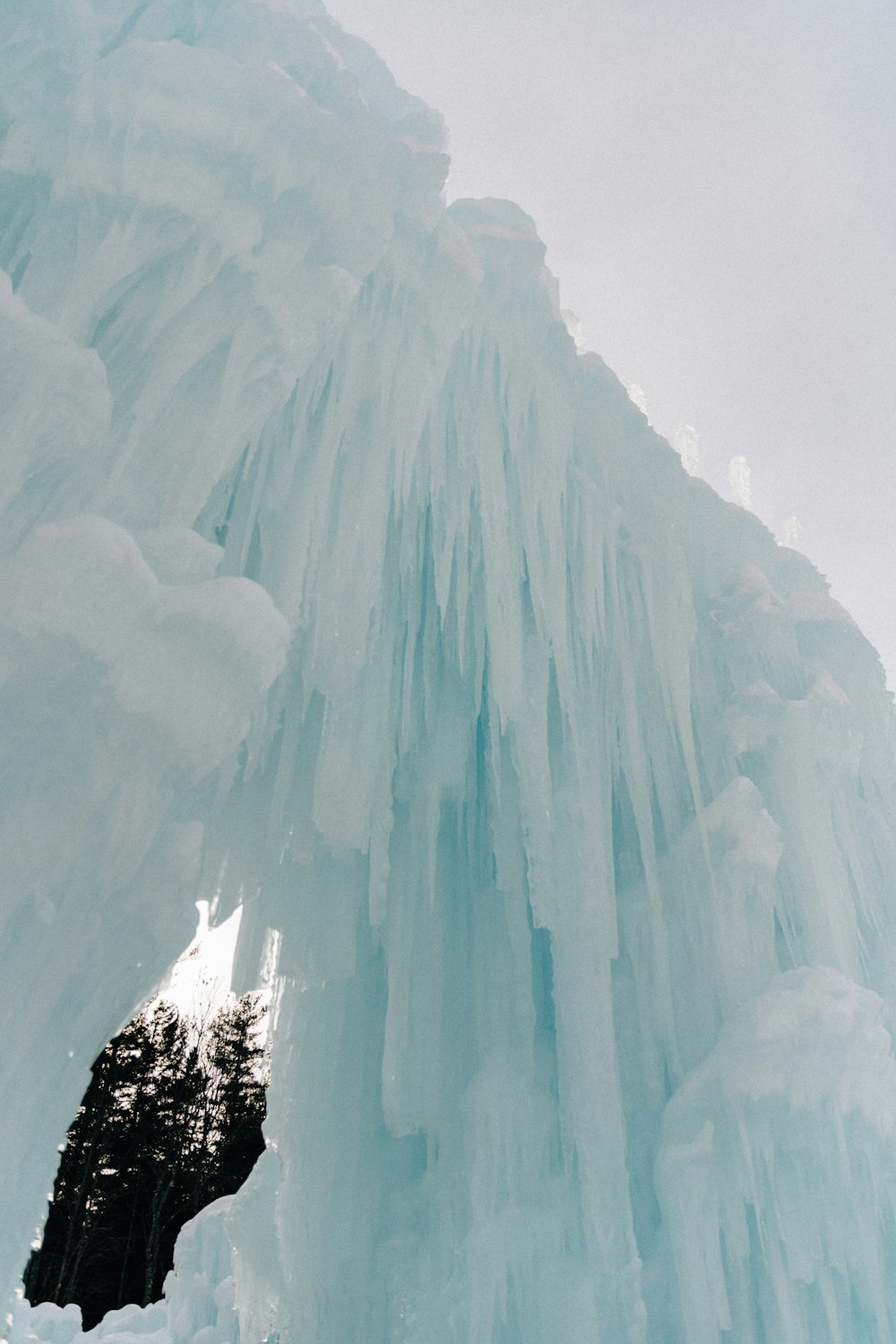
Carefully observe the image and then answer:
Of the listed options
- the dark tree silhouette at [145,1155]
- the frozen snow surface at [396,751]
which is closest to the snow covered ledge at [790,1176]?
the frozen snow surface at [396,751]

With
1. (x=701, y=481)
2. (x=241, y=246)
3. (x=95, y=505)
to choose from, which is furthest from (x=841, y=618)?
(x=95, y=505)

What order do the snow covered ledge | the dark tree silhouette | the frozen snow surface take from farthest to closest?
1. the dark tree silhouette
2. the snow covered ledge
3. the frozen snow surface

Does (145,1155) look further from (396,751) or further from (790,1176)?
(790,1176)

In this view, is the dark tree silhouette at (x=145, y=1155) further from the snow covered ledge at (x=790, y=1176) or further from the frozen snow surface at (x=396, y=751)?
the snow covered ledge at (x=790, y=1176)

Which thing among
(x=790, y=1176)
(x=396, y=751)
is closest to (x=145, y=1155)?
(x=396, y=751)

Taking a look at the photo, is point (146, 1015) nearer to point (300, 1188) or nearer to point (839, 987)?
point (300, 1188)

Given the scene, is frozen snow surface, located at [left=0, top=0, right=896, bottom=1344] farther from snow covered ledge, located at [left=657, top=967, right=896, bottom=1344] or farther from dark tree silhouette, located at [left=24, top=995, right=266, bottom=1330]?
dark tree silhouette, located at [left=24, top=995, right=266, bottom=1330]

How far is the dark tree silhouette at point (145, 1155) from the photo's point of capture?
14.8 m

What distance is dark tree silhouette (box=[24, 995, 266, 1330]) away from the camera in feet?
48.4

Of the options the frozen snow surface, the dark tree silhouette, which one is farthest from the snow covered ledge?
the dark tree silhouette

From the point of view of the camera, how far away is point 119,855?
2717 millimetres

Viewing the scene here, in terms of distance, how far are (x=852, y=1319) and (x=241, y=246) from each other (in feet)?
20.5

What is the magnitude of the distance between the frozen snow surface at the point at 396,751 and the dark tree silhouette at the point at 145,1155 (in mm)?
11426

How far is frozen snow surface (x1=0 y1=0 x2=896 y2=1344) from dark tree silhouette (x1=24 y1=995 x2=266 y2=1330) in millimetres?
11426
